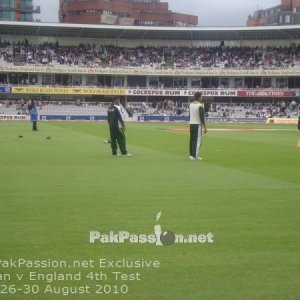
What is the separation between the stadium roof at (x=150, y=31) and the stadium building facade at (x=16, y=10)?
43.2m

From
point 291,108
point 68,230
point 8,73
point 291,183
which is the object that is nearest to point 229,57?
point 291,108

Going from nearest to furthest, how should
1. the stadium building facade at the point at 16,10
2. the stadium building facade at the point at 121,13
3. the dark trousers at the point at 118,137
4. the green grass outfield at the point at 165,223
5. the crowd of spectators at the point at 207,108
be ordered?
1. the green grass outfield at the point at 165,223
2. the dark trousers at the point at 118,137
3. the crowd of spectators at the point at 207,108
4. the stadium building facade at the point at 16,10
5. the stadium building facade at the point at 121,13

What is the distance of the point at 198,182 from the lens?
12.7 meters

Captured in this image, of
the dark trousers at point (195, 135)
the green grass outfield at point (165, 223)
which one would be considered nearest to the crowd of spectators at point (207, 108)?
the dark trousers at point (195, 135)

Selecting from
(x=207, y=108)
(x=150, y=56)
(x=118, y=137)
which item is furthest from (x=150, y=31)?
(x=118, y=137)

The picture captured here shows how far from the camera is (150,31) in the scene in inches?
3071

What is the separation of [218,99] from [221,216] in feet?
227

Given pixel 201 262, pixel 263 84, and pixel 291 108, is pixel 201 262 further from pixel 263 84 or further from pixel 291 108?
pixel 263 84

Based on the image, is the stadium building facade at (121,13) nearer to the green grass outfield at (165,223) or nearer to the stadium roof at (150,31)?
the stadium roof at (150,31)

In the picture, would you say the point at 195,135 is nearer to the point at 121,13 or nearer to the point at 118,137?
the point at 118,137

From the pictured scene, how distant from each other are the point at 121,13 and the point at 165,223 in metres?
128

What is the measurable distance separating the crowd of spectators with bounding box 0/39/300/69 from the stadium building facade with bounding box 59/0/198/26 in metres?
36.7

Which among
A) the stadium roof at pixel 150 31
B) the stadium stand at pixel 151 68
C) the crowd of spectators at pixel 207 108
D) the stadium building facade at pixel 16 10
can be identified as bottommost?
the crowd of spectators at pixel 207 108

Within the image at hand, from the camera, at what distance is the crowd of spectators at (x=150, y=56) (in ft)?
248
